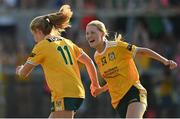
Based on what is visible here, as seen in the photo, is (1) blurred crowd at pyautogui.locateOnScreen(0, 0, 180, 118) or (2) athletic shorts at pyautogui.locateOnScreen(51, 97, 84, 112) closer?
(2) athletic shorts at pyautogui.locateOnScreen(51, 97, 84, 112)

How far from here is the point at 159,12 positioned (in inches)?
718

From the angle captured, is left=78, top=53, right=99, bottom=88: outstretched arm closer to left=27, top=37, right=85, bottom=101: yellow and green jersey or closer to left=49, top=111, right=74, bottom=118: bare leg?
left=27, top=37, right=85, bottom=101: yellow and green jersey

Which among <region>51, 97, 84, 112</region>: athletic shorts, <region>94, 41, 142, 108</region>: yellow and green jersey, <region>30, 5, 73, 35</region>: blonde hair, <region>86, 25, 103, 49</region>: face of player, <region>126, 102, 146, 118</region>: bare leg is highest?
<region>30, 5, 73, 35</region>: blonde hair

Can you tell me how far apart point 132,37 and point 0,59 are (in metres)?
3.39

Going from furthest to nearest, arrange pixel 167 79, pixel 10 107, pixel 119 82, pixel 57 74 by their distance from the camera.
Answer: pixel 10 107, pixel 167 79, pixel 119 82, pixel 57 74

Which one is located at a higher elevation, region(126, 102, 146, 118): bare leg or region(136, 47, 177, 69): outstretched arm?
region(136, 47, 177, 69): outstretched arm

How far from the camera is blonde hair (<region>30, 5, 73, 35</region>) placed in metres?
9.12

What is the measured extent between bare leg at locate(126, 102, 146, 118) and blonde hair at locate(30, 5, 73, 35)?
1374 mm

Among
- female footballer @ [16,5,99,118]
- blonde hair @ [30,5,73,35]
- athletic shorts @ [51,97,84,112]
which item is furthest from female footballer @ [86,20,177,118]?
athletic shorts @ [51,97,84,112]

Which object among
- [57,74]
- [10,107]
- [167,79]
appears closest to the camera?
[57,74]

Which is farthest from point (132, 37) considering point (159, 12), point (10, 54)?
point (10, 54)

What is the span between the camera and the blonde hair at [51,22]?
9.12 m

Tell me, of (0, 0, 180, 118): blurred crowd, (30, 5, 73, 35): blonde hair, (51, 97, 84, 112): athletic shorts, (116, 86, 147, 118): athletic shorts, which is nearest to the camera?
(51, 97, 84, 112): athletic shorts

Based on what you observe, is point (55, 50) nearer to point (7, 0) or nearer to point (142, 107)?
point (142, 107)
